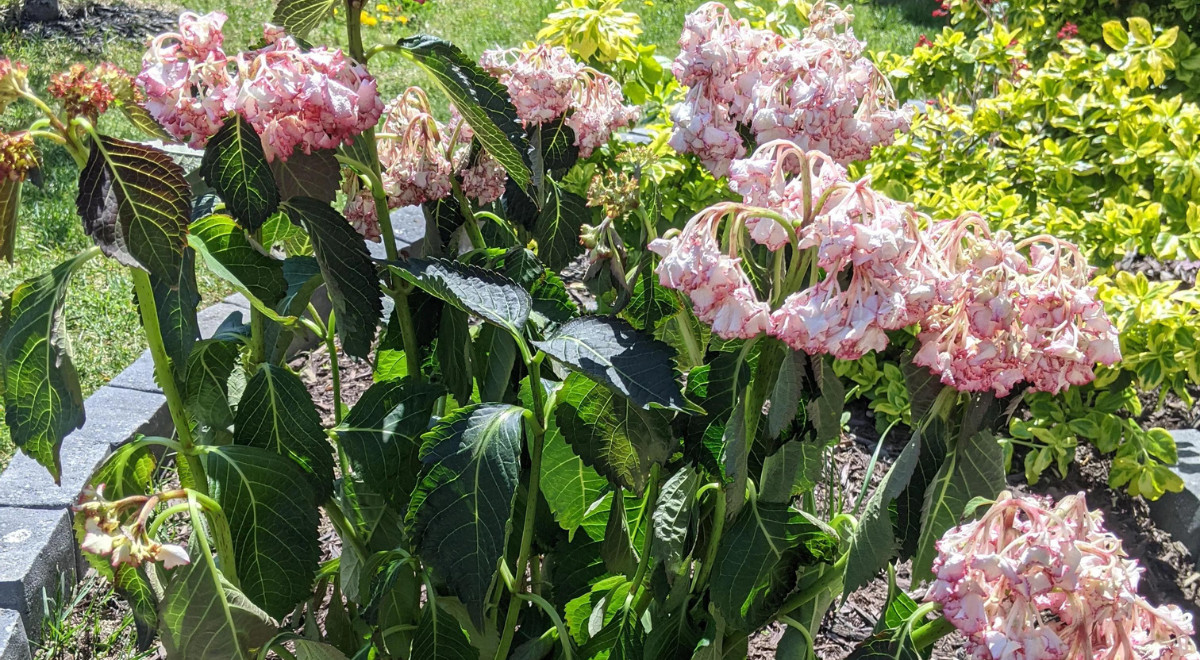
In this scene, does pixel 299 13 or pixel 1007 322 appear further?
pixel 299 13

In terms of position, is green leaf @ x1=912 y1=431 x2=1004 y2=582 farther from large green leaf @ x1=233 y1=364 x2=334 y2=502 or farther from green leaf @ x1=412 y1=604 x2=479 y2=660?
large green leaf @ x1=233 y1=364 x2=334 y2=502

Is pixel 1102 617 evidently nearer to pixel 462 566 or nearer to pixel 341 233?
pixel 462 566

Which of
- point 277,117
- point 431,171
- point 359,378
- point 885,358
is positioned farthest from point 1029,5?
point 277,117

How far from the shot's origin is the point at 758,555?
1347 mm

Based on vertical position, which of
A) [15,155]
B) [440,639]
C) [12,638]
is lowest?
[12,638]

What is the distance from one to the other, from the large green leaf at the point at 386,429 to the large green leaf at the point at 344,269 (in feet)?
0.62

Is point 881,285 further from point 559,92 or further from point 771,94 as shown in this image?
point 559,92

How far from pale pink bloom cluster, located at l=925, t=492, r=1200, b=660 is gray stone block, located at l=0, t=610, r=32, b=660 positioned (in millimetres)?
1960

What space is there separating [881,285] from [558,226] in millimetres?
769

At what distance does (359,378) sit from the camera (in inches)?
138

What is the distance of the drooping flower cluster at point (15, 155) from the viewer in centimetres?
109

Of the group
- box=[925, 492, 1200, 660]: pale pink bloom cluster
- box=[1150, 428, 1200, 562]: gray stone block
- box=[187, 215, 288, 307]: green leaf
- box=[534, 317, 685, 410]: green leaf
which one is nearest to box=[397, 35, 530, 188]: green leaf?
box=[534, 317, 685, 410]: green leaf

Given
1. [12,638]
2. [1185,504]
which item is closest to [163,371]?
[12,638]

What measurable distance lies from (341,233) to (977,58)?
3.04 metres
